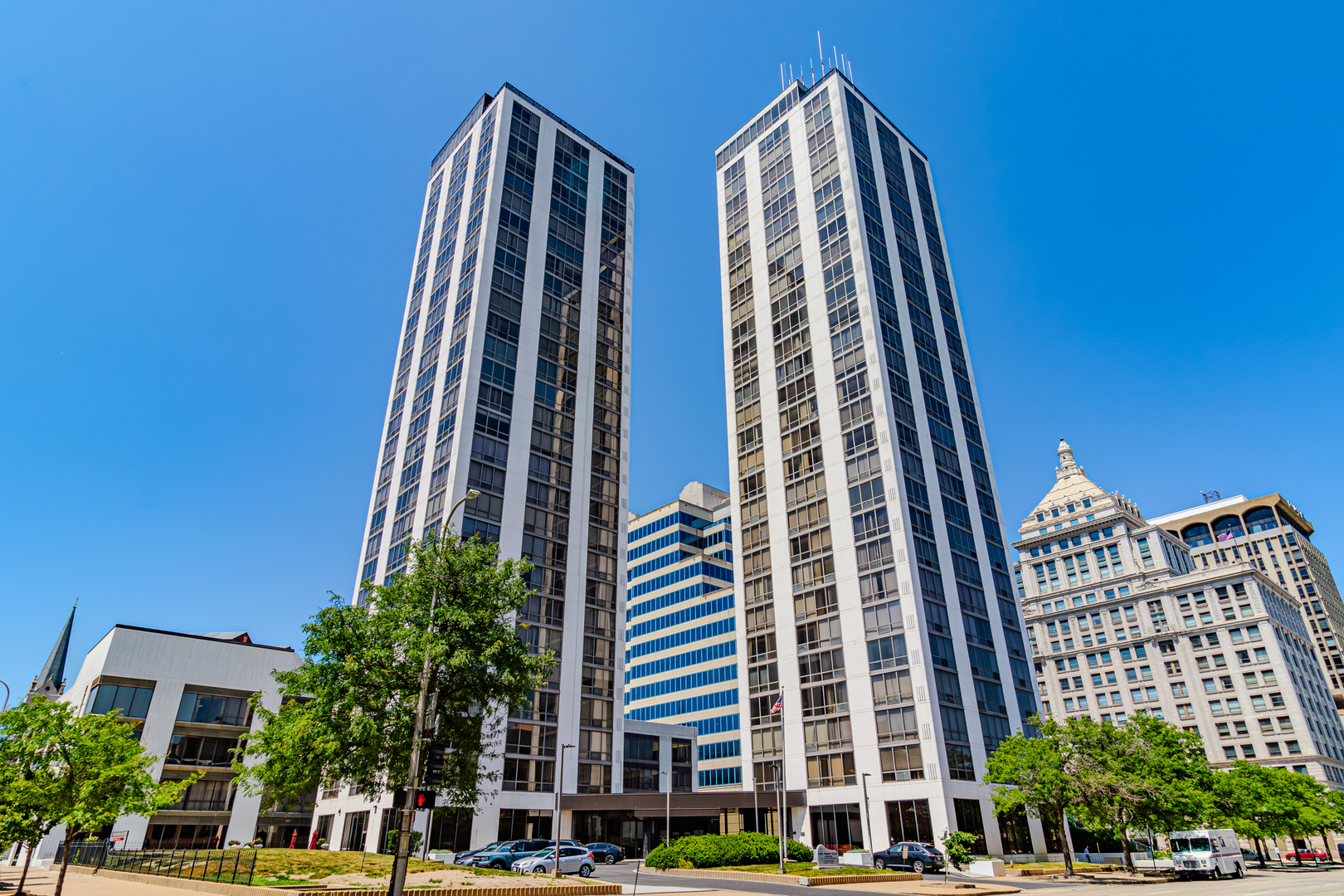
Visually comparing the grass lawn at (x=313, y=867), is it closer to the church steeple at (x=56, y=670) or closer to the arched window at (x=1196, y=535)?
the church steeple at (x=56, y=670)

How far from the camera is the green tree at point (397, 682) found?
3072 centimetres

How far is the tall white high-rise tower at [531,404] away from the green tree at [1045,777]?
1412 inches

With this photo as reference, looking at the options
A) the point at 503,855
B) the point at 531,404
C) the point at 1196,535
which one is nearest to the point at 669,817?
the point at 503,855

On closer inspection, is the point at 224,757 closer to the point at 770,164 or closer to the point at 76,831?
the point at 76,831

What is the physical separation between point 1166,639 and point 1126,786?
317ft

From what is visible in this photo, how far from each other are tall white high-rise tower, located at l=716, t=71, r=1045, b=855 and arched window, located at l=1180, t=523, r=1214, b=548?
11877 centimetres

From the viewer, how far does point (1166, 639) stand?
127250mm

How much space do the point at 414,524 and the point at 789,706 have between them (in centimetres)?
3914

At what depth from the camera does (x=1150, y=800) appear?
46.8 m

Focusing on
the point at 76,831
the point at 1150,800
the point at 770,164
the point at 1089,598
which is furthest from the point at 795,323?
the point at 1089,598

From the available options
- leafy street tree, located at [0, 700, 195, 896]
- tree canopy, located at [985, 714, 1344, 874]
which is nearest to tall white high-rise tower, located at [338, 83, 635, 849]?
leafy street tree, located at [0, 700, 195, 896]

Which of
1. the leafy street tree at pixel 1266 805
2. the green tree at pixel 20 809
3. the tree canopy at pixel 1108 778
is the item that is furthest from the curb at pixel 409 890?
the leafy street tree at pixel 1266 805

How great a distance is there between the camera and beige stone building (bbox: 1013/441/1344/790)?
116 m

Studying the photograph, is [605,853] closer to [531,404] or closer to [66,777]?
[66,777]
